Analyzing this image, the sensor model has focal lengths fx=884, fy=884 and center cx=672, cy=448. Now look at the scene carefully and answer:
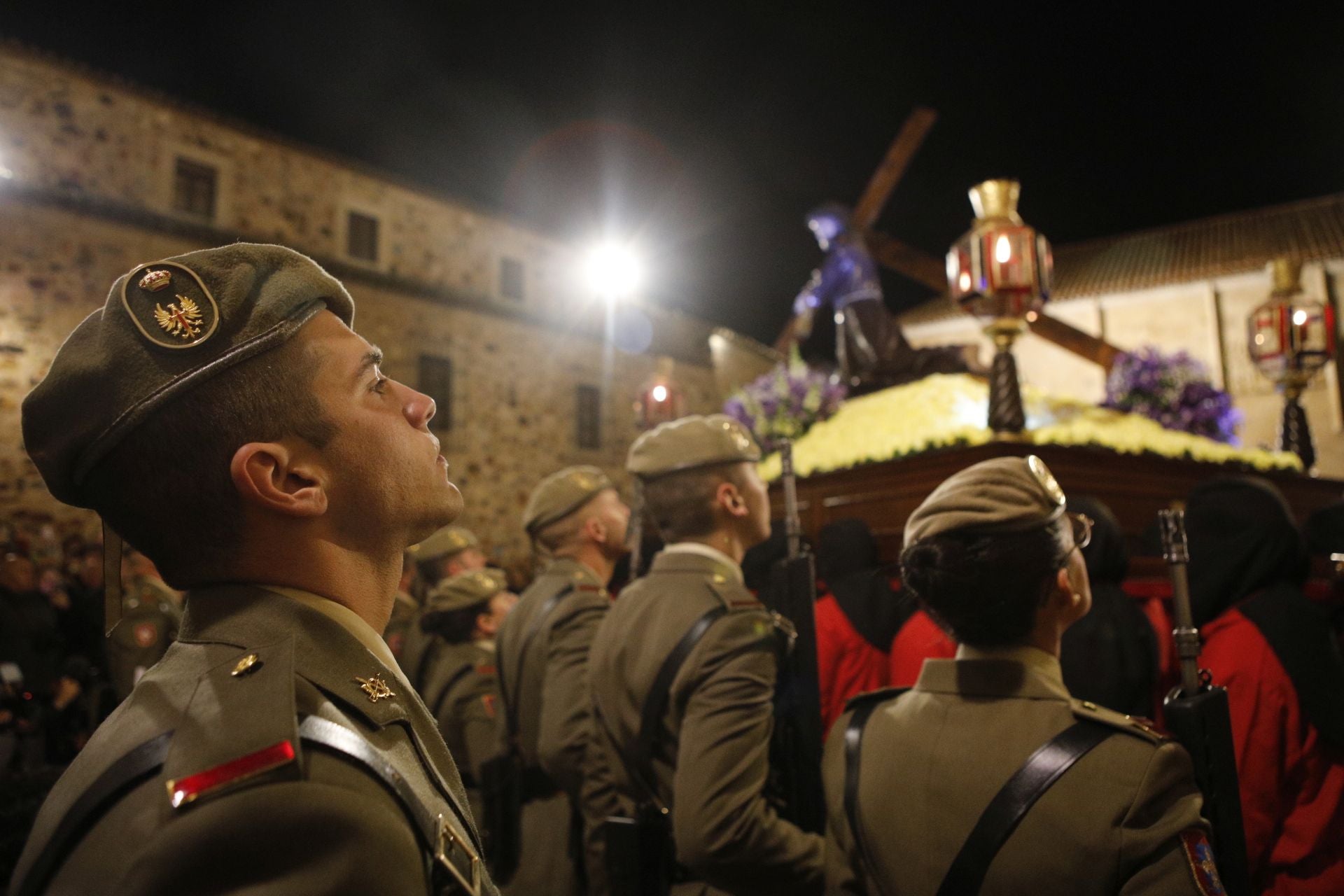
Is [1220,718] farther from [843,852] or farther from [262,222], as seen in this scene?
[262,222]

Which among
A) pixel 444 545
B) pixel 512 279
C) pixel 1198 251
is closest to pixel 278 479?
pixel 444 545

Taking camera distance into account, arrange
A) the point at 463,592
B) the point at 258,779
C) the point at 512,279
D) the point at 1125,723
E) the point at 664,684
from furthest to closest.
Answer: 1. the point at 512,279
2. the point at 463,592
3. the point at 664,684
4. the point at 1125,723
5. the point at 258,779

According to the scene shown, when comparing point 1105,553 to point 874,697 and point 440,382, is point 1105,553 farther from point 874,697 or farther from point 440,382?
point 440,382

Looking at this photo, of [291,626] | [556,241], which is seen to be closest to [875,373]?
[291,626]

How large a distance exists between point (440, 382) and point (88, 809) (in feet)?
60.8

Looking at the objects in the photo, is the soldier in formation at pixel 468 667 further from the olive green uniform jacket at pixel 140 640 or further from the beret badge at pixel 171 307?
the beret badge at pixel 171 307

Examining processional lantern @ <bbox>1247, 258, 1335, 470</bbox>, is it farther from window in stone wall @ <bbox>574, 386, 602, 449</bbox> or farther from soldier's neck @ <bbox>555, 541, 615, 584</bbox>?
window in stone wall @ <bbox>574, 386, 602, 449</bbox>

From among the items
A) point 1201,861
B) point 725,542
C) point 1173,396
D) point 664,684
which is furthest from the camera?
point 1173,396

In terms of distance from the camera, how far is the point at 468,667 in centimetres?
426

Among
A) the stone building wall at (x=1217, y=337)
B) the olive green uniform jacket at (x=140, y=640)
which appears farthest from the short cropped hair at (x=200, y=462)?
the stone building wall at (x=1217, y=337)

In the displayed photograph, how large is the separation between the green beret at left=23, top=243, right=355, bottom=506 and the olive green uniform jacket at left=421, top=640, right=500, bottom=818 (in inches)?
126

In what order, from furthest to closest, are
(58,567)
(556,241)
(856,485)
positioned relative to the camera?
(556,241)
(58,567)
(856,485)

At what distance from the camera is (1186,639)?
1754mm

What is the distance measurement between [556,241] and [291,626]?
21.9 meters
